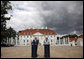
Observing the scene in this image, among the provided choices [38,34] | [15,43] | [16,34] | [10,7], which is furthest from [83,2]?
[16,34]

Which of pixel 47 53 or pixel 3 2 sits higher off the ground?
pixel 3 2

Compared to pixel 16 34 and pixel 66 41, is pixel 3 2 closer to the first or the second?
pixel 66 41

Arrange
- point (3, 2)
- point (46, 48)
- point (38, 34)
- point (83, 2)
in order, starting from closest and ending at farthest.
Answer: point (83, 2), point (46, 48), point (3, 2), point (38, 34)

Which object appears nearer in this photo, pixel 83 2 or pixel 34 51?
pixel 83 2

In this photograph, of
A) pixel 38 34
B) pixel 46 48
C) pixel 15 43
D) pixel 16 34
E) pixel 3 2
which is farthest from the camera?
pixel 16 34

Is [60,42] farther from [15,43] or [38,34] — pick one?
[38,34]

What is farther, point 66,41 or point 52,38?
point 52,38

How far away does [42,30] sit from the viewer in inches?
5089

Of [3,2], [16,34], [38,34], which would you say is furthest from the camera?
[16,34]

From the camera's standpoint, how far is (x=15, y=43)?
8056cm

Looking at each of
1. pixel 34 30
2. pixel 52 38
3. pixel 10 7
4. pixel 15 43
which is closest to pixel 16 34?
pixel 34 30

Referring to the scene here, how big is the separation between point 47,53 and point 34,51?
1138mm

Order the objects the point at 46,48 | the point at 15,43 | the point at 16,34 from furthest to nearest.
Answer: the point at 16,34 → the point at 15,43 → the point at 46,48

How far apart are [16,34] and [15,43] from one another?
174 ft
